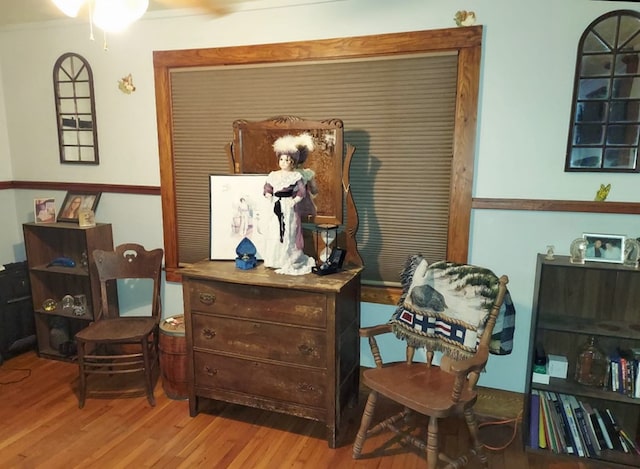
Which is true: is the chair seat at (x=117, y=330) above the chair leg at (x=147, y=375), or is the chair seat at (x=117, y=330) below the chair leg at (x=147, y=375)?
above

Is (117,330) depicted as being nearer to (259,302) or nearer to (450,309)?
(259,302)

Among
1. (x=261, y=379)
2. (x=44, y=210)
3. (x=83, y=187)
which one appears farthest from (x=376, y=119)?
(x=44, y=210)

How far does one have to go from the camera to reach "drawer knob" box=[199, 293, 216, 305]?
8.00 ft

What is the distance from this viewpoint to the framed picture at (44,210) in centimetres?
323

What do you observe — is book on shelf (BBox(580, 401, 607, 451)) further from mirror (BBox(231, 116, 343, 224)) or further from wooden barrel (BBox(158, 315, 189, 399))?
wooden barrel (BBox(158, 315, 189, 399))

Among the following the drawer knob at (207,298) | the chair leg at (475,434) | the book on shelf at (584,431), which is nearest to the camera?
the chair leg at (475,434)

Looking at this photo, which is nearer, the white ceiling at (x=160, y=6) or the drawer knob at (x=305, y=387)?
the drawer knob at (x=305, y=387)

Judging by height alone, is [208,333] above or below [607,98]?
below

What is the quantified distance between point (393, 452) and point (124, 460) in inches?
51.6

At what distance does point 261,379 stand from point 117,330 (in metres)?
0.97

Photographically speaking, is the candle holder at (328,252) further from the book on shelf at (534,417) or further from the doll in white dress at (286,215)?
the book on shelf at (534,417)

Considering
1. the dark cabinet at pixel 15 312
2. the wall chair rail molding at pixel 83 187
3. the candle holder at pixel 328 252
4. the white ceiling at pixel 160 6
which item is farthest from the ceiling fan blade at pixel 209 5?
the dark cabinet at pixel 15 312

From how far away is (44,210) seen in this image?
326cm

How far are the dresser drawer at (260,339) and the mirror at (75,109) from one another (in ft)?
5.13
